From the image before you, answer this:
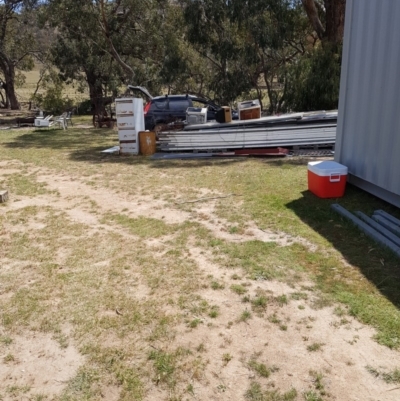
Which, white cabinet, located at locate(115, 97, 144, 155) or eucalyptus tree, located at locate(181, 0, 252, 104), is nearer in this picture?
white cabinet, located at locate(115, 97, 144, 155)

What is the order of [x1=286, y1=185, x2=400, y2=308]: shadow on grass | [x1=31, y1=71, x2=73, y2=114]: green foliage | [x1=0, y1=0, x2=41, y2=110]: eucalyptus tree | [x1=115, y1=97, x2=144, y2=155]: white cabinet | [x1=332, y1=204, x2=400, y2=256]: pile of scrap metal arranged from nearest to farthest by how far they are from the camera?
[x1=286, y1=185, x2=400, y2=308]: shadow on grass, [x1=332, y1=204, x2=400, y2=256]: pile of scrap metal, [x1=115, y1=97, x2=144, y2=155]: white cabinet, [x1=31, y1=71, x2=73, y2=114]: green foliage, [x1=0, y1=0, x2=41, y2=110]: eucalyptus tree

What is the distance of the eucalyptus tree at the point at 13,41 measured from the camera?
22.9 m

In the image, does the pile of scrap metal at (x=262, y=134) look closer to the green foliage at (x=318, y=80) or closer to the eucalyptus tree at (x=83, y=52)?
the green foliage at (x=318, y=80)

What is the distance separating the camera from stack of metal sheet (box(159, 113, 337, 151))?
9.02m

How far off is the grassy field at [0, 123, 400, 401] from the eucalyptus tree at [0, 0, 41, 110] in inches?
841

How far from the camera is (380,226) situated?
4316 millimetres

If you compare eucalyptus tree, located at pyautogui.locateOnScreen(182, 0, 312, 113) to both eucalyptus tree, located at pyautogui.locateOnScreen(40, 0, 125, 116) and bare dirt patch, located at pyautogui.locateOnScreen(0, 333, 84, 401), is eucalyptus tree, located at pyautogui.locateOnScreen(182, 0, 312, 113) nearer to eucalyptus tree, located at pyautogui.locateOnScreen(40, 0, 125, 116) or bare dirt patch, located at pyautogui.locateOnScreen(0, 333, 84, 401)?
eucalyptus tree, located at pyautogui.locateOnScreen(40, 0, 125, 116)

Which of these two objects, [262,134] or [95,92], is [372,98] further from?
[95,92]

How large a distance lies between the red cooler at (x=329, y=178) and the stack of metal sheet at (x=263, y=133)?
3664 millimetres

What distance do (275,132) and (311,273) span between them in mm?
6020

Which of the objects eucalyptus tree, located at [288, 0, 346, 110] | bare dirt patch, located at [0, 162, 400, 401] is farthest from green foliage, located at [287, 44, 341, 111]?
bare dirt patch, located at [0, 162, 400, 401]

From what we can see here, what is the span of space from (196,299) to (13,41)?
26.1 m

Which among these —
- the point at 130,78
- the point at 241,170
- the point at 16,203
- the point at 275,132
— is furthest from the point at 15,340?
the point at 130,78

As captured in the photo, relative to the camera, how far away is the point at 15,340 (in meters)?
2.72
